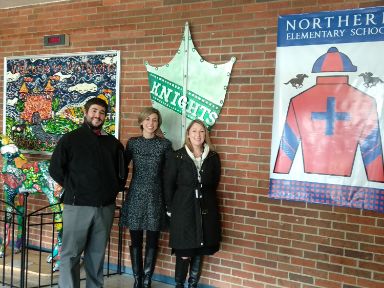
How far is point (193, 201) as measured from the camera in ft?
11.6

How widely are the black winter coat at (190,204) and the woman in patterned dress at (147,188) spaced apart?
0.14 meters

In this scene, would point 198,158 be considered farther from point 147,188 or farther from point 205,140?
point 147,188

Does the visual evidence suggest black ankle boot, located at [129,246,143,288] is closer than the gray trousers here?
No

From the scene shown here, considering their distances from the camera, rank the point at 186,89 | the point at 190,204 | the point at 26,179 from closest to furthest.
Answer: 1. the point at 190,204
2. the point at 186,89
3. the point at 26,179

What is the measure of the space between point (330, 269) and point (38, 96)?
3.51 m

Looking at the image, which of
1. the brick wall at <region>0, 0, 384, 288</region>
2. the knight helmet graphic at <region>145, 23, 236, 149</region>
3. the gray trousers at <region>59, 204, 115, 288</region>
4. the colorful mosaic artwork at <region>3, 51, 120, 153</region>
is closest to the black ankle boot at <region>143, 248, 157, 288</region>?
the brick wall at <region>0, 0, 384, 288</region>

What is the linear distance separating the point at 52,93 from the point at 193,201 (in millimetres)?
2284

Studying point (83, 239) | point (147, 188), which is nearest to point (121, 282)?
point (83, 239)

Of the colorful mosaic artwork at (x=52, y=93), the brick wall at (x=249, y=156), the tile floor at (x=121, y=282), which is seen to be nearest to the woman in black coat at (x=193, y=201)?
the brick wall at (x=249, y=156)

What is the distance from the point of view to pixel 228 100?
384cm

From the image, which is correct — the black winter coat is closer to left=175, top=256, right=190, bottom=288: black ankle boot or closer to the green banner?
left=175, top=256, right=190, bottom=288: black ankle boot

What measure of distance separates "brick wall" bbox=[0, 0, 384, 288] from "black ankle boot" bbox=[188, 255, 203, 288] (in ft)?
0.76

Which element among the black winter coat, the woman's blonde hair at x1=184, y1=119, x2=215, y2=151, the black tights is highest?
the woman's blonde hair at x1=184, y1=119, x2=215, y2=151

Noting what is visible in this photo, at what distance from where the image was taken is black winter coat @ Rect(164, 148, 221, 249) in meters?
3.50
